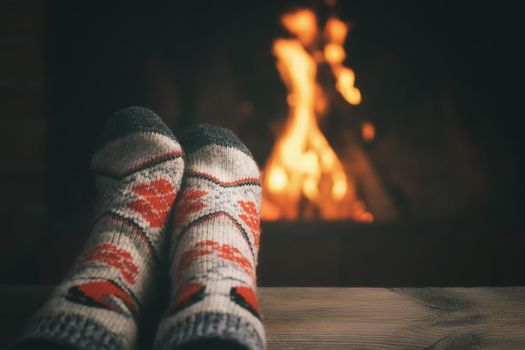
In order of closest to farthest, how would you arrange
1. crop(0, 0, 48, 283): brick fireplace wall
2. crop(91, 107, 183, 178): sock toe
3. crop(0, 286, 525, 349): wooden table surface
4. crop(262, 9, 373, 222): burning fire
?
crop(0, 286, 525, 349): wooden table surface
crop(91, 107, 183, 178): sock toe
crop(0, 0, 48, 283): brick fireplace wall
crop(262, 9, 373, 222): burning fire

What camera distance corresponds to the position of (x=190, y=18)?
1148 millimetres

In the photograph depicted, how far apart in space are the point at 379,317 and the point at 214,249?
22cm

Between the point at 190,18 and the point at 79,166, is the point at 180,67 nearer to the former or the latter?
the point at 190,18

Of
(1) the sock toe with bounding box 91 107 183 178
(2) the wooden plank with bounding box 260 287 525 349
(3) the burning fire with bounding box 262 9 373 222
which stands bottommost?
(2) the wooden plank with bounding box 260 287 525 349

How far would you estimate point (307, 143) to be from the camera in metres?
1.21

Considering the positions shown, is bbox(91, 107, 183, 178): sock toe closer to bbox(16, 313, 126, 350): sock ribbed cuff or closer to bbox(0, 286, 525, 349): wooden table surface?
bbox(0, 286, 525, 349): wooden table surface

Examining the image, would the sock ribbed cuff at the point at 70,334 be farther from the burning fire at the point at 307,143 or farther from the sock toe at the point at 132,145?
the burning fire at the point at 307,143

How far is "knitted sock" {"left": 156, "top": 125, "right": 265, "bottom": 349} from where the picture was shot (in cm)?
46

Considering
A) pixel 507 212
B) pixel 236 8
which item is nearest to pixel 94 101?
pixel 236 8

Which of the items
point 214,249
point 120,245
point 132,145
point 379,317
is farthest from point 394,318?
point 132,145

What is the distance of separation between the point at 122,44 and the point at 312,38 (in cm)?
43

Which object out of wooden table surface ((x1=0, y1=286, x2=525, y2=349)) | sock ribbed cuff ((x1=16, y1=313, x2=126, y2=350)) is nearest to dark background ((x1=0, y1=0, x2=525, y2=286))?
wooden table surface ((x1=0, y1=286, x2=525, y2=349))

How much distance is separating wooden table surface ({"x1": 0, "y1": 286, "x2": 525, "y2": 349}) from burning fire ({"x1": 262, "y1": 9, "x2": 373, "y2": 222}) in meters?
0.50

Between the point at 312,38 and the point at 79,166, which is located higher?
the point at 312,38
